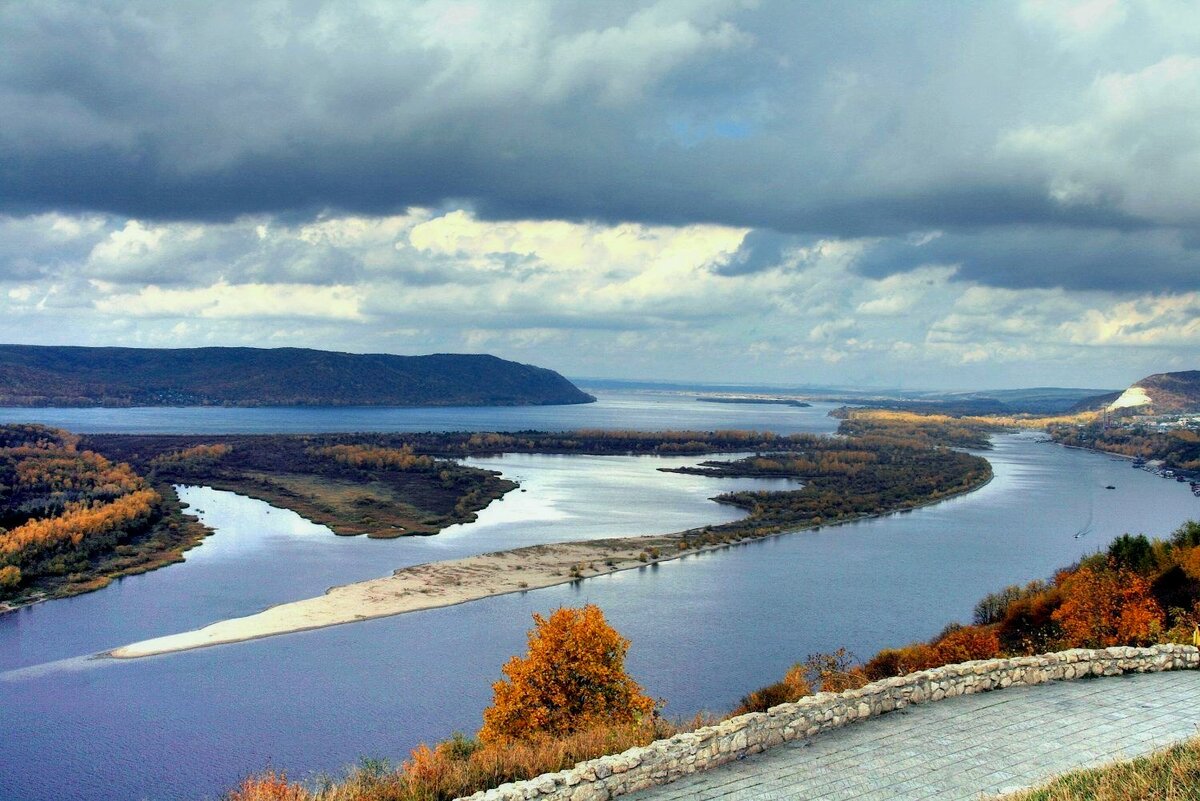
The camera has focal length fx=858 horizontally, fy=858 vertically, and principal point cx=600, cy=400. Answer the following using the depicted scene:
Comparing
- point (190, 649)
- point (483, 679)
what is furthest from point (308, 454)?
point (483, 679)

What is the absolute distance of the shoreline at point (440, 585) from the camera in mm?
35750

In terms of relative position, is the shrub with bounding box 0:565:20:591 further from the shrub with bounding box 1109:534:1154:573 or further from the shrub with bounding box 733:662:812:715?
the shrub with bounding box 1109:534:1154:573

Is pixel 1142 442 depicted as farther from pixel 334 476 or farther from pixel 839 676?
pixel 839 676

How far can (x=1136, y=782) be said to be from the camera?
904 cm

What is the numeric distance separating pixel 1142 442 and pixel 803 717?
154 meters

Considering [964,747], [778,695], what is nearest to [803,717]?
[964,747]

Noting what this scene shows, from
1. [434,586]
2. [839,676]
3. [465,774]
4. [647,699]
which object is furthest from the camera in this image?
[434,586]

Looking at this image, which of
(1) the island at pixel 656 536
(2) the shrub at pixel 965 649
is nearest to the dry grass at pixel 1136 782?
(2) the shrub at pixel 965 649

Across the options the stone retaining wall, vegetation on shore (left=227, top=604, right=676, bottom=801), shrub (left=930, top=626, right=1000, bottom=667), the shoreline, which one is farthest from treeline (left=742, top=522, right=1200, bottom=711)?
the shoreline

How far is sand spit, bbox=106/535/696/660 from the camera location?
35844 millimetres

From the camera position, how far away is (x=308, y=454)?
106 metres

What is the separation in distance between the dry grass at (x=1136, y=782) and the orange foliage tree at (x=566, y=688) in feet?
36.5

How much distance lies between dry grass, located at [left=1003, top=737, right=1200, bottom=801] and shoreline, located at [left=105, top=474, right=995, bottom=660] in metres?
32.8

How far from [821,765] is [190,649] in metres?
30.2
